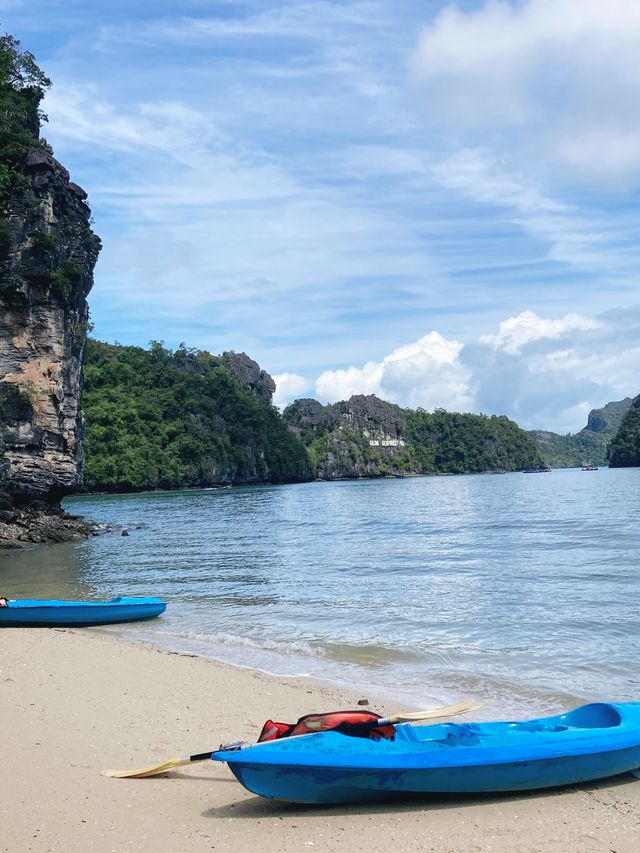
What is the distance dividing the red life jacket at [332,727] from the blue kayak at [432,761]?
0.18m

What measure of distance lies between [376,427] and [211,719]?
174 metres

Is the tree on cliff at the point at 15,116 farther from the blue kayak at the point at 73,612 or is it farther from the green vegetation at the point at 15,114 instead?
the blue kayak at the point at 73,612

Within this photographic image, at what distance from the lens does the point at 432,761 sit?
15.3ft

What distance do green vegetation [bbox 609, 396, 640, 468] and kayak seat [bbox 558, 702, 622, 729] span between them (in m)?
135

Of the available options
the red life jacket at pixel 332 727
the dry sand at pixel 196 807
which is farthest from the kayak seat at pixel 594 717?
the red life jacket at pixel 332 727

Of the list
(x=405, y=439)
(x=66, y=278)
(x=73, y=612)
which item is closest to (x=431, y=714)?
(x=73, y=612)

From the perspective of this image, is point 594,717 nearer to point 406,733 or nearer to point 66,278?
point 406,733

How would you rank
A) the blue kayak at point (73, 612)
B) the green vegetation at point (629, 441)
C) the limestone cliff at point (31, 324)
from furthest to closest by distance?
1. the green vegetation at point (629, 441)
2. the limestone cliff at point (31, 324)
3. the blue kayak at point (73, 612)

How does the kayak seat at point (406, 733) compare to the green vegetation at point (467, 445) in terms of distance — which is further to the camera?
the green vegetation at point (467, 445)

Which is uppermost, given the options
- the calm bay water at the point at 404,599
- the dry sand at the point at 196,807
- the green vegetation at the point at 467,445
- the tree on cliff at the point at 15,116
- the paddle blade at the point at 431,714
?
the tree on cliff at the point at 15,116

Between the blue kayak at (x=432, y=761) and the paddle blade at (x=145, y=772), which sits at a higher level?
the blue kayak at (x=432, y=761)

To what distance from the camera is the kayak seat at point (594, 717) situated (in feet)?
17.9

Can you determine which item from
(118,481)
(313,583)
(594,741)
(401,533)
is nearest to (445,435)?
(118,481)

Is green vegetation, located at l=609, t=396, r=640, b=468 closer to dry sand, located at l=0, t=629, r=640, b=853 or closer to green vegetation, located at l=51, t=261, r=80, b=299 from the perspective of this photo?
green vegetation, located at l=51, t=261, r=80, b=299
